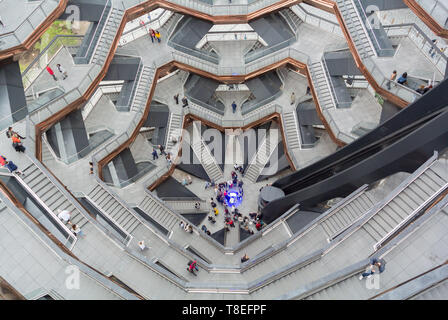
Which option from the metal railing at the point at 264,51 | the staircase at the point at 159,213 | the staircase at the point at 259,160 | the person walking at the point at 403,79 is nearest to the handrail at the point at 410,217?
the person walking at the point at 403,79

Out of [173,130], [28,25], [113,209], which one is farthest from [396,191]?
[28,25]

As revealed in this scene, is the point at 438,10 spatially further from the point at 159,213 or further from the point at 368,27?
the point at 159,213

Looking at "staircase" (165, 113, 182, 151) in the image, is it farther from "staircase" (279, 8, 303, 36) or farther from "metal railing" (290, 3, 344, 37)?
"metal railing" (290, 3, 344, 37)

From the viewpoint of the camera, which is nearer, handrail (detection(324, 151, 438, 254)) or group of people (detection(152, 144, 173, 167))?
handrail (detection(324, 151, 438, 254))

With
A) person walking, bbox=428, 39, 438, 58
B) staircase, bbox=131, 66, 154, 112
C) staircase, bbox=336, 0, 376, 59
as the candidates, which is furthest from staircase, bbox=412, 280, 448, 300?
staircase, bbox=131, 66, 154, 112

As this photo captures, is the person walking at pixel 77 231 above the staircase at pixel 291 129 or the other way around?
the other way around

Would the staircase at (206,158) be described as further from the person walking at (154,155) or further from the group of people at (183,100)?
the person walking at (154,155)
